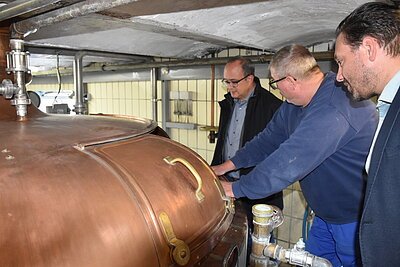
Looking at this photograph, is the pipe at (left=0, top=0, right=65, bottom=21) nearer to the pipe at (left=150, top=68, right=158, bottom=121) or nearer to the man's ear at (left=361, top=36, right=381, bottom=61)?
the man's ear at (left=361, top=36, right=381, bottom=61)

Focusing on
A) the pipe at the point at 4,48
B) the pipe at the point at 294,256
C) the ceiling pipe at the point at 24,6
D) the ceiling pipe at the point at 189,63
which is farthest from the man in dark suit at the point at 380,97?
the ceiling pipe at the point at 189,63

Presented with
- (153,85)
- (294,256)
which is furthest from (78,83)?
(294,256)

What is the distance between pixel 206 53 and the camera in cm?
314

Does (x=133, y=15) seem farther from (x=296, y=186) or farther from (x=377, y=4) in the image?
(x=296, y=186)

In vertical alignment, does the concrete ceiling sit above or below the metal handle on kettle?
above

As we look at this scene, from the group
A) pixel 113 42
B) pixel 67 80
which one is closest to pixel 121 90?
pixel 67 80

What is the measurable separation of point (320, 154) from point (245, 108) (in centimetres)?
105

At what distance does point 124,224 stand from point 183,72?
2.66 m

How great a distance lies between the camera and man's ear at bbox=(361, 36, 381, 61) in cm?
101

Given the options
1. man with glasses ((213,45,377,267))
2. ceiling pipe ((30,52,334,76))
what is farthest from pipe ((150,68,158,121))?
man with glasses ((213,45,377,267))

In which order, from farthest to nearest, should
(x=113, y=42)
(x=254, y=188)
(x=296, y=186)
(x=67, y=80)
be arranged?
1. (x=67, y=80)
2. (x=296, y=186)
3. (x=113, y=42)
4. (x=254, y=188)

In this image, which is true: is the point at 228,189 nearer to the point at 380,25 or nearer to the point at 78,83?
the point at 380,25

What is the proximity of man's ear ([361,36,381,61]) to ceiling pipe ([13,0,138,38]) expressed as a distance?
74cm

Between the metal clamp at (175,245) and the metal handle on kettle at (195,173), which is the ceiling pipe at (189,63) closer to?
the metal handle on kettle at (195,173)
